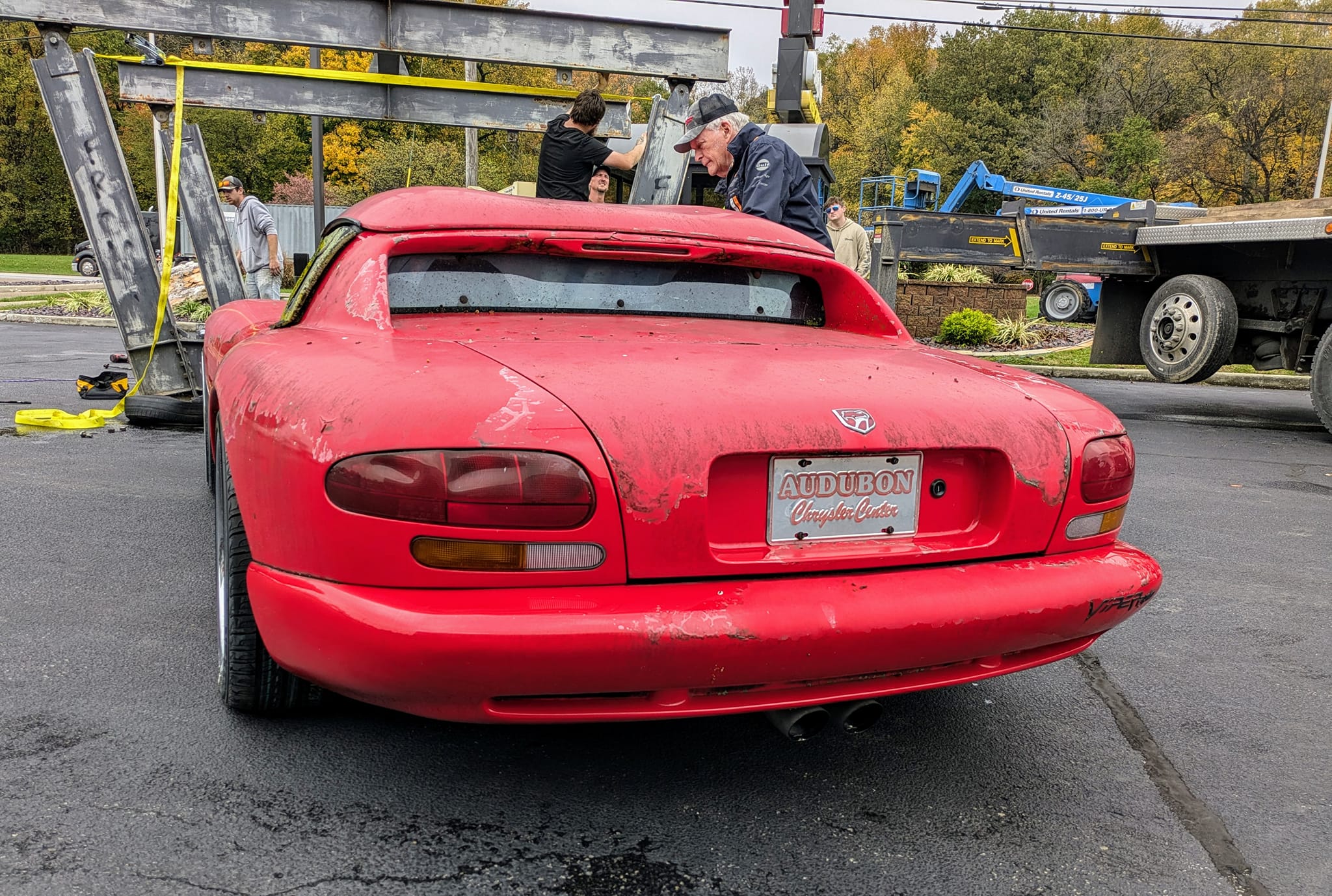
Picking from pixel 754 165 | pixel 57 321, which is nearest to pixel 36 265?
pixel 57 321

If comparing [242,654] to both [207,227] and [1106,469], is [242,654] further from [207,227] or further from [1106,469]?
[207,227]

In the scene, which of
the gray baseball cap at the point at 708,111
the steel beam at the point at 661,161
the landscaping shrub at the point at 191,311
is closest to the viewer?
the gray baseball cap at the point at 708,111

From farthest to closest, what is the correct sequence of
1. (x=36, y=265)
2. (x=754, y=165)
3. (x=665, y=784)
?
(x=36, y=265) < (x=754, y=165) < (x=665, y=784)

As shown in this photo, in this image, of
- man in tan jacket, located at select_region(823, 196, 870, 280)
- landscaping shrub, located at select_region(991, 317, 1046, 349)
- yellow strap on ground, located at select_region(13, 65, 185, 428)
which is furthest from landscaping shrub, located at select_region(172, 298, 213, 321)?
landscaping shrub, located at select_region(991, 317, 1046, 349)

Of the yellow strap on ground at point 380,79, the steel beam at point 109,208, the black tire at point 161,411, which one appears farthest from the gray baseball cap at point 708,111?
the black tire at point 161,411

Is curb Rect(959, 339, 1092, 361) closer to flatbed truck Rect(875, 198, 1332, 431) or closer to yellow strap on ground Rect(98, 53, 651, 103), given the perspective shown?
flatbed truck Rect(875, 198, 1332, 431)

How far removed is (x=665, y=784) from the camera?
2416mm

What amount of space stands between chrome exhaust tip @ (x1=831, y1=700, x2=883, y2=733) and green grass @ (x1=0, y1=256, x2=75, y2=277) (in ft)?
110

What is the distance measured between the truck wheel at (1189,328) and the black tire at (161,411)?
7706 millimetres

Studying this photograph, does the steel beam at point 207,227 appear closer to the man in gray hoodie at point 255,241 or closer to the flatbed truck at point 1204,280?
the man in gray hoodie at point 255,241

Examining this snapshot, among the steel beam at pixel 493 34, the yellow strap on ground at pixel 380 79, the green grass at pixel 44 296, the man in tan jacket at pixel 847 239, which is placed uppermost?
the steel beam at pixel 493 34

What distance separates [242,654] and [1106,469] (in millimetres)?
2090

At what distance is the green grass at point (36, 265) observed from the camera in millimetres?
33469

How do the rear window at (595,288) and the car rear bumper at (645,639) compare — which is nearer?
the car rear bumper at (645,639)
